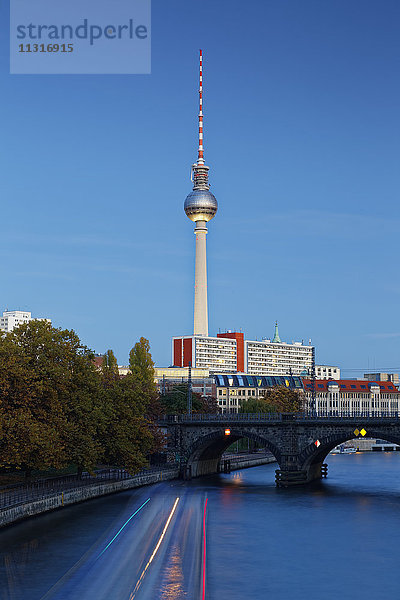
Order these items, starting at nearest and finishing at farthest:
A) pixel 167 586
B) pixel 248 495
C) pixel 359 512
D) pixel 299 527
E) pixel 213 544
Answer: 1. pixel 167 586
2. pixel 213 544
3. pixel 299 527
4. pixel 359 512
5. pixel 248 495

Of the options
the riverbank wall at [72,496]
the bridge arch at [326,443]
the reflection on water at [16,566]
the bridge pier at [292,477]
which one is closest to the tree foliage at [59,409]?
the riverbank wall at [72,496]

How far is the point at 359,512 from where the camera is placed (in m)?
95.2

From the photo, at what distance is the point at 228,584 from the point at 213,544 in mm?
14724

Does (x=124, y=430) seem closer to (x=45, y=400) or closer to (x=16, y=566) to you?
(x=45, y=400)

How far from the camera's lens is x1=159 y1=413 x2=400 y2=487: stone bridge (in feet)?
380

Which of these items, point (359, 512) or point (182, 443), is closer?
point (359, 512)

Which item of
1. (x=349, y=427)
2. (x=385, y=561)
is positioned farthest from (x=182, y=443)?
(x=385, y=561)

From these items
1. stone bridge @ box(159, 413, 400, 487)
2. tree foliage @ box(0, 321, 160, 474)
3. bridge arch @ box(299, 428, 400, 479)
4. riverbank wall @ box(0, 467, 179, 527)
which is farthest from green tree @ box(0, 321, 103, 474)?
bridge arch @ box(299, 428, 400, 479)

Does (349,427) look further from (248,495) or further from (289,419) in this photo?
(248,495)

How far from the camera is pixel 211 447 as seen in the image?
457 feet

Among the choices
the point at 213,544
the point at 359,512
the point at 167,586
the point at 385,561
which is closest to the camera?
the point at 167,586

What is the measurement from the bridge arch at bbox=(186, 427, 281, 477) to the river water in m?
12.4

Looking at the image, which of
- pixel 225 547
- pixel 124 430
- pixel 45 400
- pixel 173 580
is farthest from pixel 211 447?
pixel 173 580

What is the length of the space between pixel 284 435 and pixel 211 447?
2117 cm
